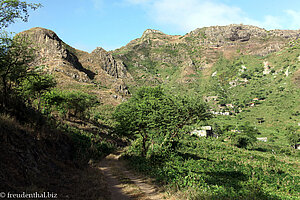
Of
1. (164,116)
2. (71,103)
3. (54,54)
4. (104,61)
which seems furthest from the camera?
(104,61)

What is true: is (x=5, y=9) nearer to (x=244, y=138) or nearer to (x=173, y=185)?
(x=173, y=185)

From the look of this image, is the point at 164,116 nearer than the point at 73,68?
Yes

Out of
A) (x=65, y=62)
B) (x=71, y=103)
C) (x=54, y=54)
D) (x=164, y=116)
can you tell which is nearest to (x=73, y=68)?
(x=65, y=62)

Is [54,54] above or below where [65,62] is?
above

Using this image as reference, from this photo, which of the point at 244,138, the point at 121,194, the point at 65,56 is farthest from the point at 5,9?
the point at 65,56

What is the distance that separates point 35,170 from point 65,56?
131604mm

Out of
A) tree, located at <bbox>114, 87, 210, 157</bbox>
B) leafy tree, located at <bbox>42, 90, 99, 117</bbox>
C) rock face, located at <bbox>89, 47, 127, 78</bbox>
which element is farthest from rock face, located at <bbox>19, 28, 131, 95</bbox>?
tree, located at <bbox>114, 87, 210, 157</bbox>

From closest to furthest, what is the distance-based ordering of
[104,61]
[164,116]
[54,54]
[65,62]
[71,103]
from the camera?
[164,116] < [71,103] < [65,62] < [54,54] < [104,61]

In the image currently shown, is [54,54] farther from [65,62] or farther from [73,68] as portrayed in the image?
[73,68]

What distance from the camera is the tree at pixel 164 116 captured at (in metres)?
20.2

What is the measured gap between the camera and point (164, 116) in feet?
65.6

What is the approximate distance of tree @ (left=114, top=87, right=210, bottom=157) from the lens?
66.1 ft

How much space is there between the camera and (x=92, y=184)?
9.35 meters

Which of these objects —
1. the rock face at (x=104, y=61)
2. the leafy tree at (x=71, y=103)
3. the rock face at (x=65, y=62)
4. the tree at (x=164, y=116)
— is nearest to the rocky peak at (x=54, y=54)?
the rock face at (x=65, y=62)
